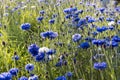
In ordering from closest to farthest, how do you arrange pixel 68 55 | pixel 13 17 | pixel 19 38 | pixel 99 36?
pixel 68 55, pixel 99 36, pixel 19 38, pixel 13 17

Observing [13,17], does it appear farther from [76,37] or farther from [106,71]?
[106,71]

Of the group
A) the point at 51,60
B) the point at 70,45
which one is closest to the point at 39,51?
the point at 51,60

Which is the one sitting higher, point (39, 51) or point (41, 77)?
point (39, 51)

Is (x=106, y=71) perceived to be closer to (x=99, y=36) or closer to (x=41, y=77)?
(x=41, y=77)

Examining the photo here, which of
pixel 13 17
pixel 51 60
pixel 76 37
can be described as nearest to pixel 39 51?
pixel 51 60

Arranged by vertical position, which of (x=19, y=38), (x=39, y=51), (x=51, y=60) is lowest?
(x=19, y=38)

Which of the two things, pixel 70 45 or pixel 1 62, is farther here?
pixel 1 62

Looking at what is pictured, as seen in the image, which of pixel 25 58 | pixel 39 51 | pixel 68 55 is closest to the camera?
pixel 39 51

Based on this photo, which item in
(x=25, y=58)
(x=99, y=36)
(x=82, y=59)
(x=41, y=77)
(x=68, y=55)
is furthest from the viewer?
(x=25, y=58)

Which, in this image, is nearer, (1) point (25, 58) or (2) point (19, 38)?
(1) point (25, 58)
